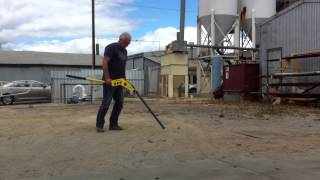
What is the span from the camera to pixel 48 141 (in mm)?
10023

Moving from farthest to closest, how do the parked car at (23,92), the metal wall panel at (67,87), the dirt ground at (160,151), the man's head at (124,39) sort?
the parked car at (23,92)
the metal wall panel at (67,87)
the man's head at (124,39)
the dirt ground at (160,151)

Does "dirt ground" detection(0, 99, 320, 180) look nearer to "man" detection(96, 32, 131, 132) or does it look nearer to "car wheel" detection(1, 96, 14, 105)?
"man" detection(96, 32, 131, 132)

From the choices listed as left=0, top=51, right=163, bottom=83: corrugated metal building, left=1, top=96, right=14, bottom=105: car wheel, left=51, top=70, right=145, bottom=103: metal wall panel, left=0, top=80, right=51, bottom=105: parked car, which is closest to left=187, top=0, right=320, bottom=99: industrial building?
left=51, top=70, right=145, bottom=103: metal wall panel

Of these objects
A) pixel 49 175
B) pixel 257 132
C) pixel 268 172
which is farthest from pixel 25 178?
pixel 257 132

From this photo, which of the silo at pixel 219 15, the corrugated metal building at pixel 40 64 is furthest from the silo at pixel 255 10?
the corrugated metal building at pixel 40 64

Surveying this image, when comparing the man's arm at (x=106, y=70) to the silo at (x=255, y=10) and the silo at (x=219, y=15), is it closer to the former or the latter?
the silo at (x=219, y=15)

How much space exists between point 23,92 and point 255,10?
18054 mm

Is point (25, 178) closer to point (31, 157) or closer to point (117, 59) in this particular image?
point (31, 157)

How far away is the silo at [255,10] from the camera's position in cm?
4159

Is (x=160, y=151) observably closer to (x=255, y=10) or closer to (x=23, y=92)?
(x=23, y=92)

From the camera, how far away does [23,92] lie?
110 feet

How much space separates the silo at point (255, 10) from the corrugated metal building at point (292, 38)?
12833 mm

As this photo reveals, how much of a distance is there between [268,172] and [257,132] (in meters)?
4.15

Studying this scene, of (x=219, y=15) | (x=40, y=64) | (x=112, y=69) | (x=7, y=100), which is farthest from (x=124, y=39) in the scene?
(x=40, y=64)
